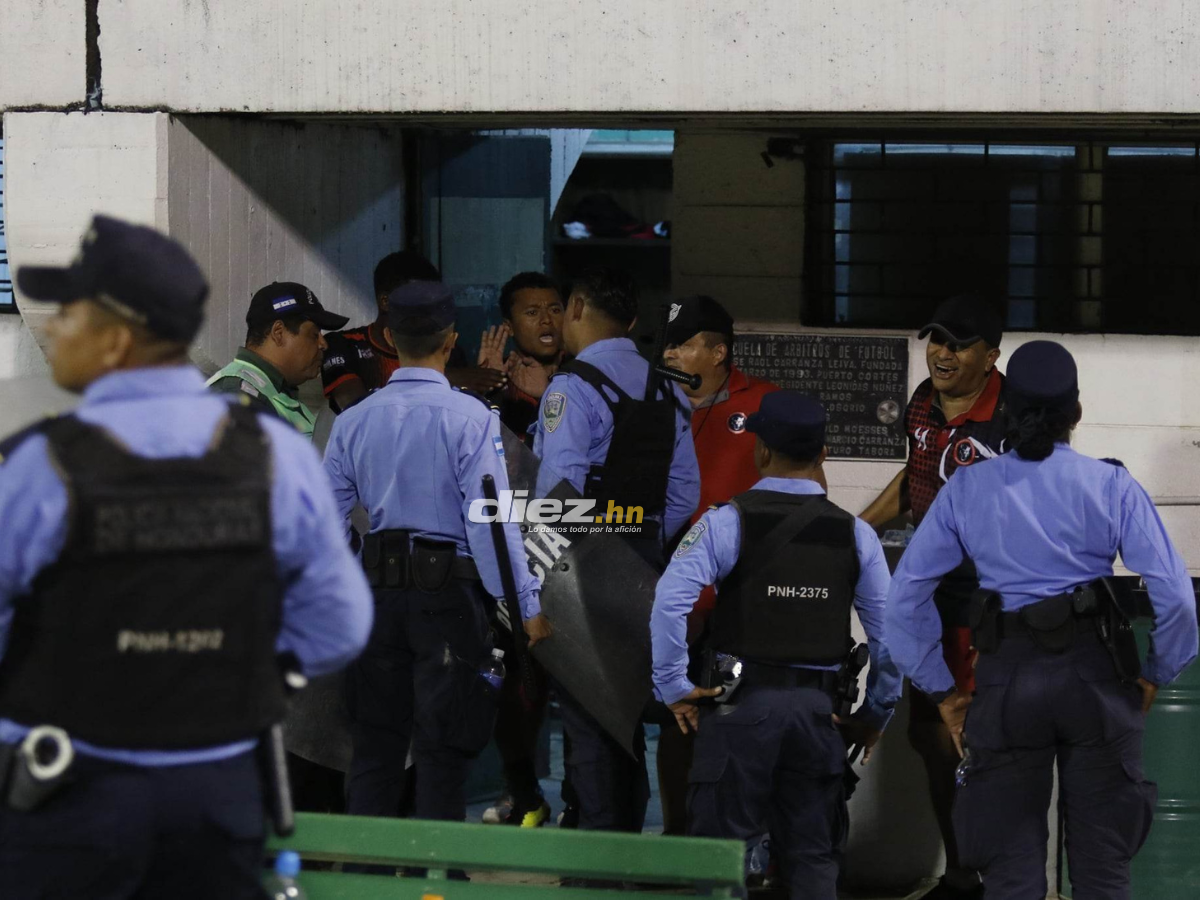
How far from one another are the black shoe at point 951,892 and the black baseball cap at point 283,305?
299cm

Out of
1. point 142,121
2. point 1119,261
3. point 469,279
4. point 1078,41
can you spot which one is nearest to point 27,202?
point 142,121

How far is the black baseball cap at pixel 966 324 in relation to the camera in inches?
210

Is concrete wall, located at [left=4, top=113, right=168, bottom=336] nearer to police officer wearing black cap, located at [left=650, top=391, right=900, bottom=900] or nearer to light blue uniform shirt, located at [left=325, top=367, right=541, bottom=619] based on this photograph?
light blue uniform shirt, located at [left=325, top=367, right=541, bottom=619]

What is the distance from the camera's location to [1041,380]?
14.2ft

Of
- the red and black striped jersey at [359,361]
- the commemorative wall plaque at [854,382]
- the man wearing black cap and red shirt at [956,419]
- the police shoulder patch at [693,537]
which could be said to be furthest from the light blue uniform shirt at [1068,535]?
the red and black striped jersey at [359,361]

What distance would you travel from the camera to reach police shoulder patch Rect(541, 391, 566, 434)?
5363mm

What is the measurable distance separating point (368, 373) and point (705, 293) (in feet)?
4.80

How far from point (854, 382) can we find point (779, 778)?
2209 millimetres

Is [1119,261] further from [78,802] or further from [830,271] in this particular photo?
[78,802]

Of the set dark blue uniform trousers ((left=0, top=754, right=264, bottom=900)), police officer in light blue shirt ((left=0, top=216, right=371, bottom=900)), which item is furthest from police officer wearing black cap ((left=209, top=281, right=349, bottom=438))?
dark blue uniform trousers ((left=0, top=754, right=264, bottom=900))

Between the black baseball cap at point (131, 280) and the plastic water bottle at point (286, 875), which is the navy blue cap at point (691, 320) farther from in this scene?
the black baseball cap at point (131, 280)

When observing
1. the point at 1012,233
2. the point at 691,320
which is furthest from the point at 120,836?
the point at 1012,233

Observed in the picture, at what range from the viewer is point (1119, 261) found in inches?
257

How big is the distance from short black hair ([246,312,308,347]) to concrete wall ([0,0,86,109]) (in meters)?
1.12
